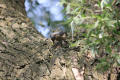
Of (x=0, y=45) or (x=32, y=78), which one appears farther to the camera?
(x=0, y=45)

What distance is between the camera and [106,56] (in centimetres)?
127

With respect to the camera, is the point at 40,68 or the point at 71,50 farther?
the point at 71,50

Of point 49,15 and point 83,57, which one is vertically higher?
point 49,15

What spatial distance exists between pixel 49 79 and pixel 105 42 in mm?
404

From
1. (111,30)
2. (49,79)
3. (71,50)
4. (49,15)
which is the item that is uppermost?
(49,15)

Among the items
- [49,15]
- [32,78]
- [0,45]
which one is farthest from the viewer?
[49,15]

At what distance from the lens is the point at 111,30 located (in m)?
1.11

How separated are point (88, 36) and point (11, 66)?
1.63ft

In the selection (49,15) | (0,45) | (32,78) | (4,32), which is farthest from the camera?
(49,15)

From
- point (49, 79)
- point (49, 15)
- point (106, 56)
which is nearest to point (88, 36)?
point (106, 56)

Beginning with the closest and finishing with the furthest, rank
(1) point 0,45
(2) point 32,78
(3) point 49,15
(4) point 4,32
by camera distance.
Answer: (2) point 32,78
(1) point 0,45
(4) point 4,32
(3) point 49,15

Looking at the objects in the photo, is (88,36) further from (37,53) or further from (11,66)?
(11,66)

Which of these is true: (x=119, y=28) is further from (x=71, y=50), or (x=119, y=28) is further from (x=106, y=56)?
(x=71, y=50)

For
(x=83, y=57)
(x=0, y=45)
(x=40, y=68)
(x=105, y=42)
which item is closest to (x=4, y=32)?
(x=0, y=45)
